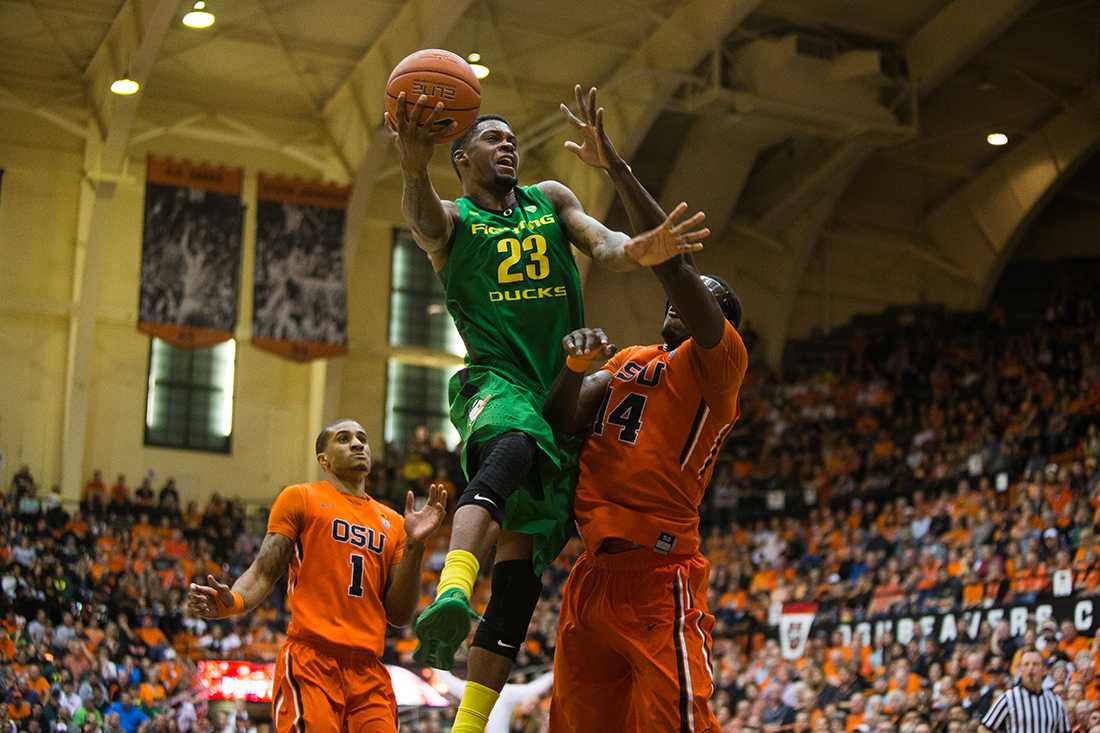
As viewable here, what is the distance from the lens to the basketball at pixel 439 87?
5.80m

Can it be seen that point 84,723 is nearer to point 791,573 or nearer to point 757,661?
point 757,661

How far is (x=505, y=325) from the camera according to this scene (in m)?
6.11

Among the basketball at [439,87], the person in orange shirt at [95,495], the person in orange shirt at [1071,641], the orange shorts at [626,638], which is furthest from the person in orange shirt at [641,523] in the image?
the person in orange shirt at [95,495]

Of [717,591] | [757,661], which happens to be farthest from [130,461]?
[757,661]

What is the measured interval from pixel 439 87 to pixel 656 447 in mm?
1650

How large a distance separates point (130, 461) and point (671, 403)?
20.2m

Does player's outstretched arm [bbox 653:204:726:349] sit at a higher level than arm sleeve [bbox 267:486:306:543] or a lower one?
higher

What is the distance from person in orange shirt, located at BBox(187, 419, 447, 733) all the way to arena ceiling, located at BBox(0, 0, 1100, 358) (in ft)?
45.8

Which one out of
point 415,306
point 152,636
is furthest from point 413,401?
point 152,636

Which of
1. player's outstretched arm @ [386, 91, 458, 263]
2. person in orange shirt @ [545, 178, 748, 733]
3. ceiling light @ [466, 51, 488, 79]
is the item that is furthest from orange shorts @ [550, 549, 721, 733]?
ceiling light @ [466, 51, 488, 79]

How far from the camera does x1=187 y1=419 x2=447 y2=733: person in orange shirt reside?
714cm

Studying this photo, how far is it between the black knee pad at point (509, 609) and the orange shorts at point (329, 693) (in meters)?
1.36

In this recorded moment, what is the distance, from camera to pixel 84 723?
15172mm

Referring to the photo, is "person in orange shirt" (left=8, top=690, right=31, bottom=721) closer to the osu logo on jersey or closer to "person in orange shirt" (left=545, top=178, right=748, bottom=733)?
the osu logo on jersey
